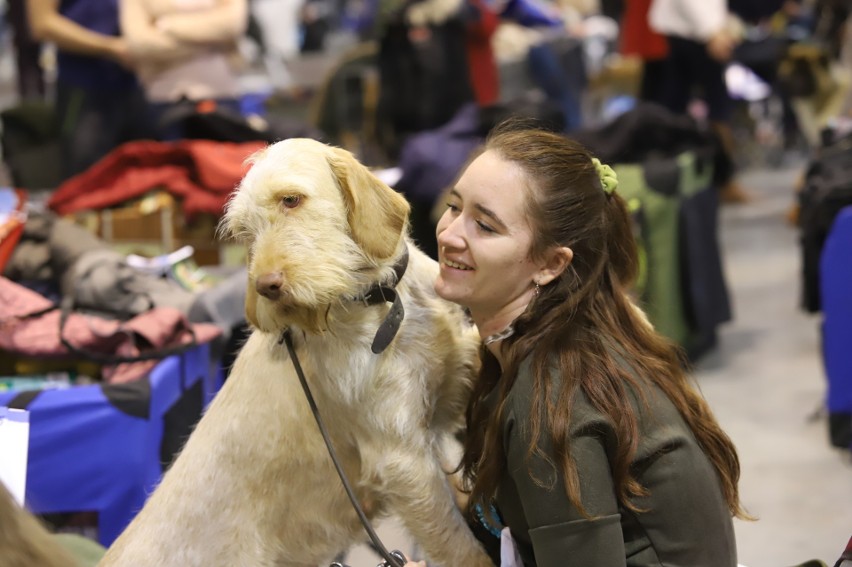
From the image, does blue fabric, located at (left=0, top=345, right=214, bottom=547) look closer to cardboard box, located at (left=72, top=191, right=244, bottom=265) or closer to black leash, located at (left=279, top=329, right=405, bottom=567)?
black leash, located at (left=279, top=329, right=405, bottom=567)

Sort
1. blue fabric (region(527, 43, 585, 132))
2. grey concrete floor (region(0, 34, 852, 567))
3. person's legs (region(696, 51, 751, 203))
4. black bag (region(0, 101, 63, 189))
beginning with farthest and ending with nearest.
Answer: blue fabric (region(527, 43, 585, 132)), person's legs (region(696, 51, 751, 203)), black bag (region(0, 101, 63, 189)), grey concrete floor (region(0, 34, 852, 567))

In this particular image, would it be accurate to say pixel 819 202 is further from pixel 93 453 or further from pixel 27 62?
pixel 27 62

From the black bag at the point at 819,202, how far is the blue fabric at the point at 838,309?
118 millimetres

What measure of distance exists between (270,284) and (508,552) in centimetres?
Answer: 62

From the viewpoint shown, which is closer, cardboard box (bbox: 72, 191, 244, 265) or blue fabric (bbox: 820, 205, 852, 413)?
blue fabric (bbox: 820, 205, 852, 413)

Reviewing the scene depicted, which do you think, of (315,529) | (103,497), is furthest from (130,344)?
(315,529)

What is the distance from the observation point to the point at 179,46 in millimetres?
4297

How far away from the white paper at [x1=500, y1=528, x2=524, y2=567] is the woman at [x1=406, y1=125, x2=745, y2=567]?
28 mm

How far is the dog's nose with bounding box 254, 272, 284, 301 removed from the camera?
153cm

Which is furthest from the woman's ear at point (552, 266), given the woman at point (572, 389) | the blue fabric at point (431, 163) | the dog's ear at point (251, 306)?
the blue fabric at point (431, 163)

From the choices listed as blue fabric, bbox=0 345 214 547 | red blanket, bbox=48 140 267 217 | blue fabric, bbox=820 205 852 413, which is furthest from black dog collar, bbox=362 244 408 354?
blue fabric, bbox=820 205 852 413

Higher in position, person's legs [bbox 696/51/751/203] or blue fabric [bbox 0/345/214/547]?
blue fabric [bbox 0/345/214/547]

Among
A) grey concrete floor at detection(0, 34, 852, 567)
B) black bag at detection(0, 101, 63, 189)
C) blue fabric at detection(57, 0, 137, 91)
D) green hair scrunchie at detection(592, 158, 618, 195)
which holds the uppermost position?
green hair scrunchie at detection(592, 158, 618, 195)

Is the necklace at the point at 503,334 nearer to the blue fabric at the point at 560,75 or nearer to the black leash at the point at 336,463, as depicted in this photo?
the black leash at the point at 336,463
